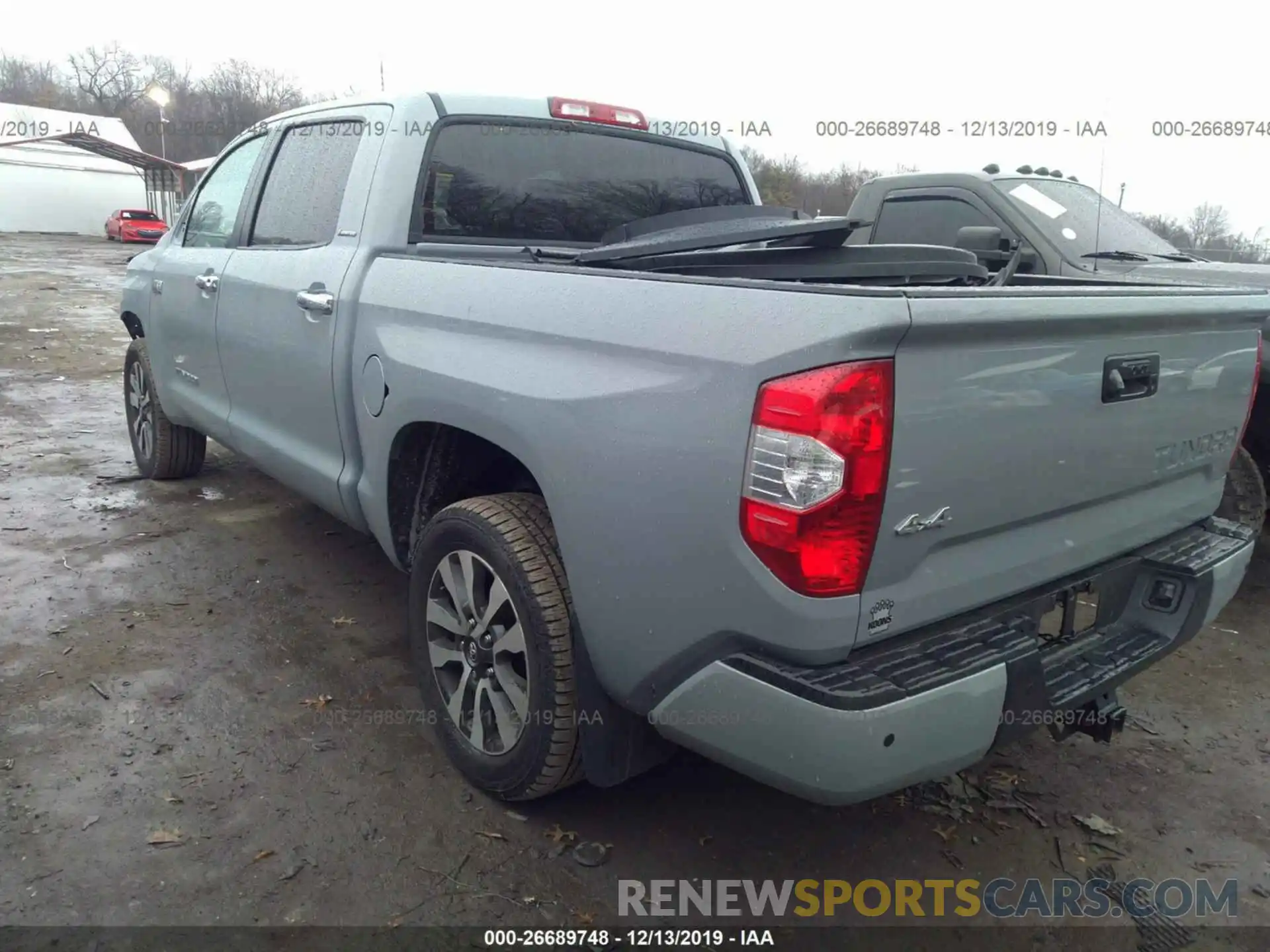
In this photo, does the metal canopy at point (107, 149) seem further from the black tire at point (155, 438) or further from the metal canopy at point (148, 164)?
the black tire at point (155, 438)

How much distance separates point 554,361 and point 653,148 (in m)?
1.96

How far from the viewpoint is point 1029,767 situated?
2.94 m

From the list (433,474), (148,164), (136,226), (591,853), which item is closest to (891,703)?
(591,853)

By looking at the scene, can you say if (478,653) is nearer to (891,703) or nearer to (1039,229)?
A: (891,703)

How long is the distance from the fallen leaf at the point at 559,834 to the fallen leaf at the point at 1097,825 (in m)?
1.44

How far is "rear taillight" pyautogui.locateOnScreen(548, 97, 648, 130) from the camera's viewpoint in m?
3.51

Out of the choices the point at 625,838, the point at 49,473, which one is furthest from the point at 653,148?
the point at 49,473

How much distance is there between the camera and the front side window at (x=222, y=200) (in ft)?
13.7

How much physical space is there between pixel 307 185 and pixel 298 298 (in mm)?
647

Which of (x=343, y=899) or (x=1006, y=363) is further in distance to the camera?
(x=343, y=899)

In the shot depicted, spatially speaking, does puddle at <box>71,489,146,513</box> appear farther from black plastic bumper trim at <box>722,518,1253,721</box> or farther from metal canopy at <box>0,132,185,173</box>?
metal canopy at <box>0,132,185,173</box>

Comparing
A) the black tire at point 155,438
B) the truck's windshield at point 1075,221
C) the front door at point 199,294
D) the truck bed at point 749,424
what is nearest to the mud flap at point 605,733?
the truck bed at point 749,424

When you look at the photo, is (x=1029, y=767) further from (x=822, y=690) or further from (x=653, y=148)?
(x=653, y=148)

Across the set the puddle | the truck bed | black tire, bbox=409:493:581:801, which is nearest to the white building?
the puddle
